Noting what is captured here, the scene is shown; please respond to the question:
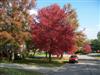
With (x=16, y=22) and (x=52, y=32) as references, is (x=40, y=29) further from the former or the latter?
(x=16, y=22)

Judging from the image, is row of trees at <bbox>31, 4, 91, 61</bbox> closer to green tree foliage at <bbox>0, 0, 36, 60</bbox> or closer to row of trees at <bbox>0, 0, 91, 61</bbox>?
row of trees at <bbox>0, 0, 91, 61</bbox>

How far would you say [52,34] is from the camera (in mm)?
42062

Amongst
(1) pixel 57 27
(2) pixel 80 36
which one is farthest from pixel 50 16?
(2) pixel 80 36

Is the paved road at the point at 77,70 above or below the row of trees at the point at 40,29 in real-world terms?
below

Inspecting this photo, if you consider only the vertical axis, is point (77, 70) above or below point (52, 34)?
below

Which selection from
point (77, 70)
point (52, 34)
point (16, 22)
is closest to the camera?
point (77, 70)

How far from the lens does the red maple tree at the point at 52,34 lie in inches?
1667

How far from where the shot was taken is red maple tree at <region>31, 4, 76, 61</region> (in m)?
42.3

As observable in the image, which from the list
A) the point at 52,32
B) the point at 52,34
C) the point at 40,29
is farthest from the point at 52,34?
the point at 40,29

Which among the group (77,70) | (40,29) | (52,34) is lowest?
(77,70)

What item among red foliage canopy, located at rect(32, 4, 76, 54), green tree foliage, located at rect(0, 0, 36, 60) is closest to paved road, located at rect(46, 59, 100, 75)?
red foliage canopy, located at rect(32, 4, 76, 54)

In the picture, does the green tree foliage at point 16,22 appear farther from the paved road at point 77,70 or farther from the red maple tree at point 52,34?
the paved road at point 77,70

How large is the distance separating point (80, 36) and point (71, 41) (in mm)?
15652

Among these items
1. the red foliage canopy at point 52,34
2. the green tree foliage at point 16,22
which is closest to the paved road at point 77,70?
the red foliage canopy at point 52,34
